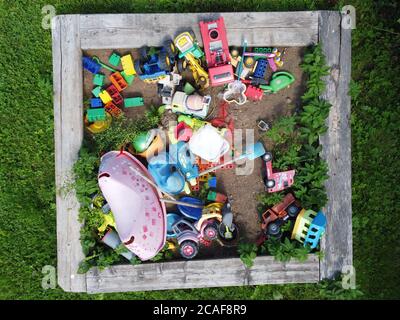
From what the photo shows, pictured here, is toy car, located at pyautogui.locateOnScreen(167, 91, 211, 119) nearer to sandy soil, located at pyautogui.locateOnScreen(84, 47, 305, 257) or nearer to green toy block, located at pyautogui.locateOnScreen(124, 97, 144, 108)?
sandy soil, located at pyautogui.locateOnScreen(84, 47, 305, 257)

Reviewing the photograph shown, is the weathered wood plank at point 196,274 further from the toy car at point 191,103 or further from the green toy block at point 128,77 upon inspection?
the green toy block at point 128,77

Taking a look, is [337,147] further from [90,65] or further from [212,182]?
[90,65]

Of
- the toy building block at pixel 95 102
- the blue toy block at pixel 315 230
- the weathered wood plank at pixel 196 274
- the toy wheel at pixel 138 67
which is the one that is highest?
the toy wheel at pixel 138 67

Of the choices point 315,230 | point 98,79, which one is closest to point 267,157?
point 315,230

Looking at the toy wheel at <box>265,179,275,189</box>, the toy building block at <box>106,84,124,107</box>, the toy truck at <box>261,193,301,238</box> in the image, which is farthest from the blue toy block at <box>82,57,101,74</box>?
the toy truck at <box>261,193,301,238</box>

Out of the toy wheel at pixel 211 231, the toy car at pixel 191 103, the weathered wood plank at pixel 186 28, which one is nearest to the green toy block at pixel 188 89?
the toy car at pixel 191 103

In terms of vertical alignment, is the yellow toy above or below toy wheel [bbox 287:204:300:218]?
below
